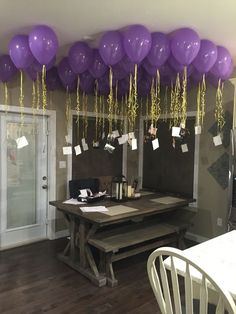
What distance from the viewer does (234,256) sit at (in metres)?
1.51

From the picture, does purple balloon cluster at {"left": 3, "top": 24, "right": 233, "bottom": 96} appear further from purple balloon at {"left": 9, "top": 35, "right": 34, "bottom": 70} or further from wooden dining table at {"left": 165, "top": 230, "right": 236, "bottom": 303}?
wooden dining table at {"left": 165, "top": 230, "right": 236, "bottom": 303}

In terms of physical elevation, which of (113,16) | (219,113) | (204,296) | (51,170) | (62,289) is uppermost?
(113,16)

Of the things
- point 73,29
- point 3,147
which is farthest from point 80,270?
point 73,29

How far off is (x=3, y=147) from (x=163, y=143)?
2407 millimetres

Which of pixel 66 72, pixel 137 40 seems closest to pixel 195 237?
pixel 66 72

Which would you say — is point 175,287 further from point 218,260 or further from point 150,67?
point 150,67

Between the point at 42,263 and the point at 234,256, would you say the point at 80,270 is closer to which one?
the point at 42,263

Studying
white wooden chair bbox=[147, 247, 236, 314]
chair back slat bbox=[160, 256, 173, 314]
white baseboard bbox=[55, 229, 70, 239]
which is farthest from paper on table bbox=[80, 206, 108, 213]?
chair back slat bbox=[160, 256, 173, 314]

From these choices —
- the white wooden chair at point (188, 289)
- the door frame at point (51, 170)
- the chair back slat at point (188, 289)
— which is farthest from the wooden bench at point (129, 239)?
the chair back slat at point (188, 289)

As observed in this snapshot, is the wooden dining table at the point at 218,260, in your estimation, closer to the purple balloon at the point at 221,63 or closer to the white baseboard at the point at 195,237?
the purple balloon at the point at 221,63

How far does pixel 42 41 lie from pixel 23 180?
2.24 meters

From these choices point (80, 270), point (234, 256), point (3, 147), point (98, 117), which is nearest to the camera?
point (234, 256)

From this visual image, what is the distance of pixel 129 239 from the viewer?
306 centimetres

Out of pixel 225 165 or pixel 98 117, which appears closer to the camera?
pixel 225 165
